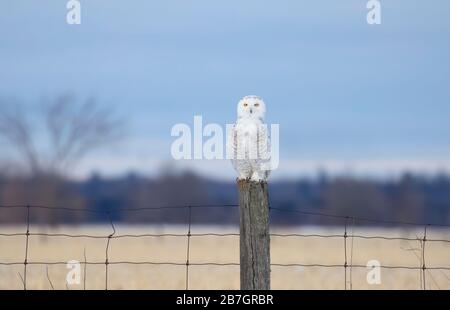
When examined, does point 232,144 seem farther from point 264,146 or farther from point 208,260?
point 208,260

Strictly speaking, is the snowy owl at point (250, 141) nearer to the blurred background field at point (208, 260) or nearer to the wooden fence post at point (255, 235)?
the wooden fence post at point (255, 235)

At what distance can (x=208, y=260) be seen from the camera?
999 inches

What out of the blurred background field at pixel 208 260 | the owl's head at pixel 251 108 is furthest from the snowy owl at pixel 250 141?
the blurred background field at pixel 208 260

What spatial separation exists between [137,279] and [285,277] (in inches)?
116

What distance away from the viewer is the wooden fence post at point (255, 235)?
8070mm

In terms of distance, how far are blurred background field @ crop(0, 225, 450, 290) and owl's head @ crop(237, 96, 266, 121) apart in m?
1.76

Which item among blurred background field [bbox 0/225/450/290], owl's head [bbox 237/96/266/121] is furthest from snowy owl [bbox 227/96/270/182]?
blurred background field [bbox 0/225/450/290]

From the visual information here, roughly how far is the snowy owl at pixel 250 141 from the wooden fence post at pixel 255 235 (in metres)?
0.11

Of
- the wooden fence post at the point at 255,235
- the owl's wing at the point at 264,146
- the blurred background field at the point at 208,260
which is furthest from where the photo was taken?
the blurred background field at the point at 208,260

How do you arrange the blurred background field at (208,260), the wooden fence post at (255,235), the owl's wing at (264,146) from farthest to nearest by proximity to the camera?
the blurred background field at (208,260)
the owl's wing at (264,146)
the wooden fence post at (255,235)

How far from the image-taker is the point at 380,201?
56.1m

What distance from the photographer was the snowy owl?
26.7 ft
